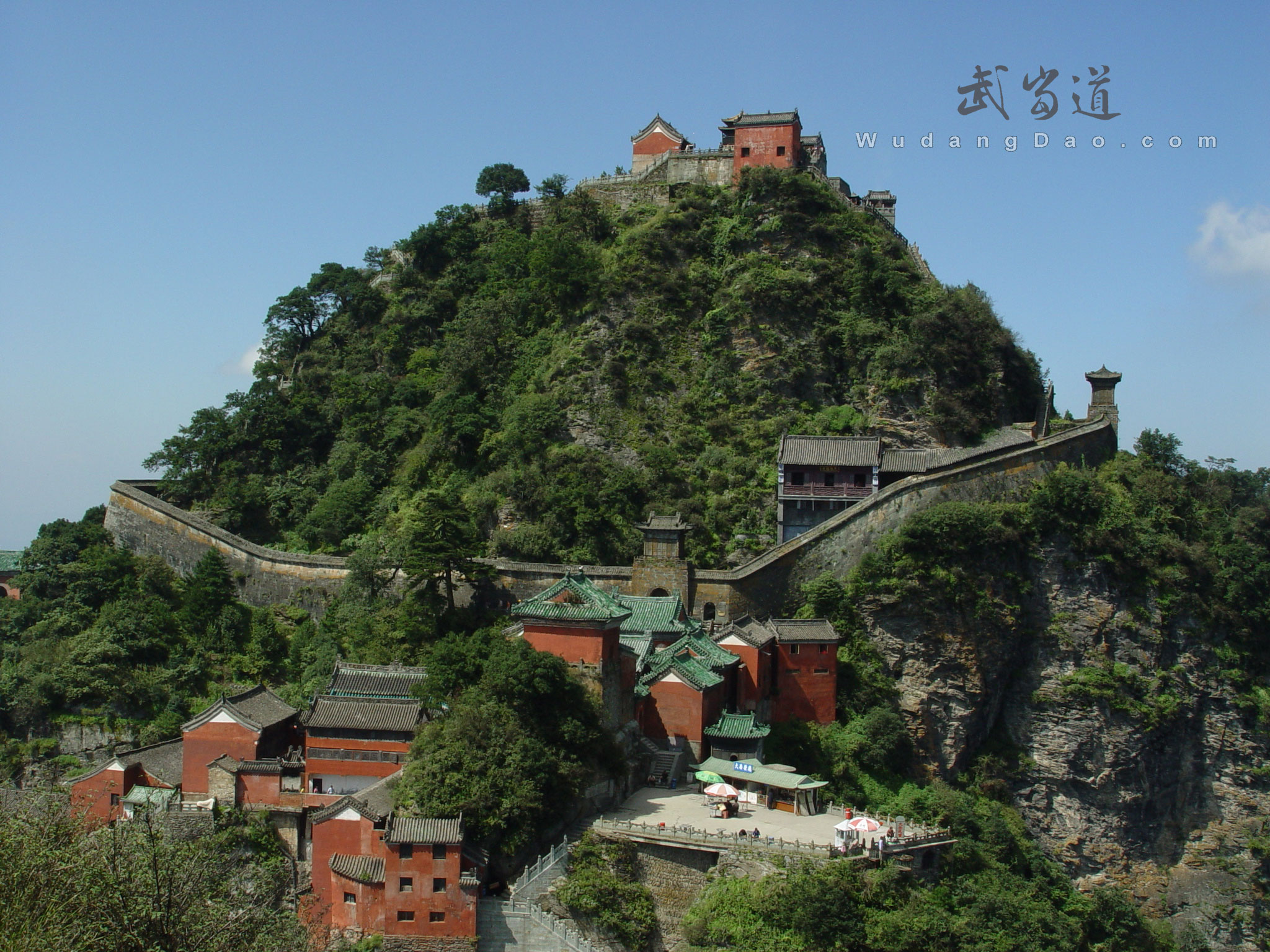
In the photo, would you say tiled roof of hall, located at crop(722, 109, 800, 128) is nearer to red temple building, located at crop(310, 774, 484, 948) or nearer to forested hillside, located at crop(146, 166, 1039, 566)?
forested hillside, located at crop(146, 166, 1039, 566)

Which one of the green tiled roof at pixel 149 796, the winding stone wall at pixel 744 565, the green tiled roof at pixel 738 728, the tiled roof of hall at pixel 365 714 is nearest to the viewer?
the tiled roof of hall at pixel 365 714

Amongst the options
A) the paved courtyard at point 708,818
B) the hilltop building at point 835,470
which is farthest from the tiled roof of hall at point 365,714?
the hilltop building at point 835,470

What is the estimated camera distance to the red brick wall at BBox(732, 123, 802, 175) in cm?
5566

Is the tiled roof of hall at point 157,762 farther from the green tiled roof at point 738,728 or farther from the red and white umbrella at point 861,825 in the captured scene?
the red and white umbrella at point 861,825

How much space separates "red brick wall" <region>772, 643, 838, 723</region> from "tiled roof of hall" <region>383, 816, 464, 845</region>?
45.0 feet

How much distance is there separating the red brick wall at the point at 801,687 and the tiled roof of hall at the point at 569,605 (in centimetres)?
759

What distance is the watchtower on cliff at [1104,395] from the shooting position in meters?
49.7

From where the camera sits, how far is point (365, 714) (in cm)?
2880

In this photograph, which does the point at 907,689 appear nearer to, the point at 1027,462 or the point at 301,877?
the point at 1027,462

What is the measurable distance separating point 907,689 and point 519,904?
57.3 feet

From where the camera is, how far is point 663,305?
169 ft

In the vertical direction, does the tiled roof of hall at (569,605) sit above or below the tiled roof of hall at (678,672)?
above

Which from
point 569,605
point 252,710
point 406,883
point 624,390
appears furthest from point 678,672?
point 624,390

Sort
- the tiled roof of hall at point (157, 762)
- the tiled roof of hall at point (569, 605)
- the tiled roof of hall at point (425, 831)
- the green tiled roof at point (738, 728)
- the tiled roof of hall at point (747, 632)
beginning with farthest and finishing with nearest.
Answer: the tiled roof of hall at point (747, 632), the green tiled roof at point (738, 728), the tiled roof of hall at point (569, 605), the tiled roof of hall at point (157, 762), the tiled roof of hall at point (425, 831)
